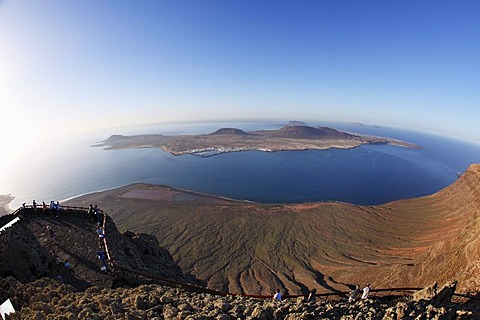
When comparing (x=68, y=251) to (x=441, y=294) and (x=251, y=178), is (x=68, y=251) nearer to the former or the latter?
(x=441, y=294)

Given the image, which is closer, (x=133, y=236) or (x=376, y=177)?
(x=133, y=236)

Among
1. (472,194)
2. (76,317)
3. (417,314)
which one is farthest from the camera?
(472,194)

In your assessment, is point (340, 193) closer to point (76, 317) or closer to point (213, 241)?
point (213, 241)

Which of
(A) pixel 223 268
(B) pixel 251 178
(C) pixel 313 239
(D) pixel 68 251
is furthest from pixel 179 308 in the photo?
(B) pixel 251 178

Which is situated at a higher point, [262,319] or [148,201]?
[262,319]

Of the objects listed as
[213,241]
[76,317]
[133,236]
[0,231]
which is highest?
[0,231]

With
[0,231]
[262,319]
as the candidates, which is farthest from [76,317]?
[0,231]

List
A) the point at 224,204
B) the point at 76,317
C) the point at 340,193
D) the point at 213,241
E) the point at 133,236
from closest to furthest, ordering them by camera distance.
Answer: the point at 76,317 < the point at 133,236 < the point at 213,241 < the point at 224,204 < the point at 340,193
